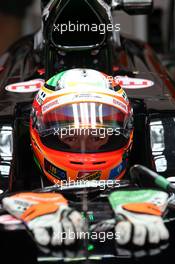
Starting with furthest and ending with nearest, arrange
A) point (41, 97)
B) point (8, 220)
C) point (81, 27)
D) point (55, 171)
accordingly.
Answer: point (81, 27) < point (41, 97) < point (55, 171) < point (8, 220)

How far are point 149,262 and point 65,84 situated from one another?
3.37ft

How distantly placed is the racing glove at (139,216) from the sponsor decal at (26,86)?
4.27ft

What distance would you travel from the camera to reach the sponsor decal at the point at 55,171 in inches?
129

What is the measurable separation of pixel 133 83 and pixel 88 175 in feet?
3.34

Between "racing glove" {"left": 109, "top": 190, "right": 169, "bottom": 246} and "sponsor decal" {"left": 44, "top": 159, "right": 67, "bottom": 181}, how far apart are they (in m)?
0.47

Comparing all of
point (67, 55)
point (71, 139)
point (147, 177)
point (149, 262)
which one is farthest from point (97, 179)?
point (67, 55)

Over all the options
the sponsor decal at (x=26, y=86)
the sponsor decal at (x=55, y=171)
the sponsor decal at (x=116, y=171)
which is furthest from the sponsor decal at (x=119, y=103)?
the sponsor decal at (x=26, y=86)

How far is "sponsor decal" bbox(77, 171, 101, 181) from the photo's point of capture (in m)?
3.23

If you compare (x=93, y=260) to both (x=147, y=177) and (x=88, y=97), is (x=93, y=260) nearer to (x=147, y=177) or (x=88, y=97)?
(x=147, y=177)

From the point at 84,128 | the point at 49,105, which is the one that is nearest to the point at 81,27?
the point at 49,105

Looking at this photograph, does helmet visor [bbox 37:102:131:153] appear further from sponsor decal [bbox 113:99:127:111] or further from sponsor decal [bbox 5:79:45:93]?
sponsor decal [bbox 5:79:45:93]

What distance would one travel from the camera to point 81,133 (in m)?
3.18

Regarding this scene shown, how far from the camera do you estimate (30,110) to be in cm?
375

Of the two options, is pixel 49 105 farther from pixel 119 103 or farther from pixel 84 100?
pixel 119 103
